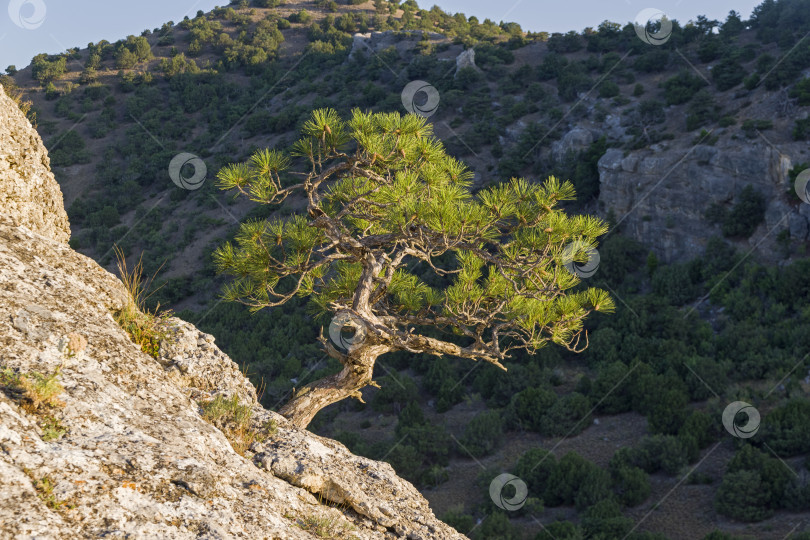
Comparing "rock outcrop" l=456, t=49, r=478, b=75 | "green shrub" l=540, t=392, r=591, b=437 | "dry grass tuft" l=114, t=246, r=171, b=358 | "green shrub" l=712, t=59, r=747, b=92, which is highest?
"green shrub" l=712, t=59, r=747, b=92

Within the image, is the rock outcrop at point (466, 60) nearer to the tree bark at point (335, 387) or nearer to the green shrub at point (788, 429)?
the green shrub at point (788, 429)

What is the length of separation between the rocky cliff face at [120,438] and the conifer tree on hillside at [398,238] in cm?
96

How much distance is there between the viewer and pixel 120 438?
2.68 metres

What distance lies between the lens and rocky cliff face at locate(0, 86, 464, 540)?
234 centimetres

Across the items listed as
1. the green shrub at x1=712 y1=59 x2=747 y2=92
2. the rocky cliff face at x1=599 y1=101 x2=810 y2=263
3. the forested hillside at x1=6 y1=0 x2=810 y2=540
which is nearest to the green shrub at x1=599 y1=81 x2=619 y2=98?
the forested hillside at x1=6 y1=0 x2=810 y2=540

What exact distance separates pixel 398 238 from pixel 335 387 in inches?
50.3

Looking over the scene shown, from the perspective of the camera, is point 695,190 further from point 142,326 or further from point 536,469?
point 142,326

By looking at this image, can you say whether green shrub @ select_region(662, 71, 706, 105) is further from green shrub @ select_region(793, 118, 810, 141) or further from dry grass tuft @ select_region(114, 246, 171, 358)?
dry grass tuft @ select_region(114, 246, 171, 358)

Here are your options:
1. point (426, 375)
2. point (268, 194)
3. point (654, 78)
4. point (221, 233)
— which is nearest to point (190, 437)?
point (268, 194)

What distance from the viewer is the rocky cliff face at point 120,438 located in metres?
2.34

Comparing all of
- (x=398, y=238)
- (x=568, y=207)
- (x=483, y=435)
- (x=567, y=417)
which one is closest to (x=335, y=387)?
(x=398, y=238)

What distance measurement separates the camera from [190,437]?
2.95 metres

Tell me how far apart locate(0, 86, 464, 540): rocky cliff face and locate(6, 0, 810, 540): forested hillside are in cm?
798

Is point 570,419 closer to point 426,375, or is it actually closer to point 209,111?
point 426,375
